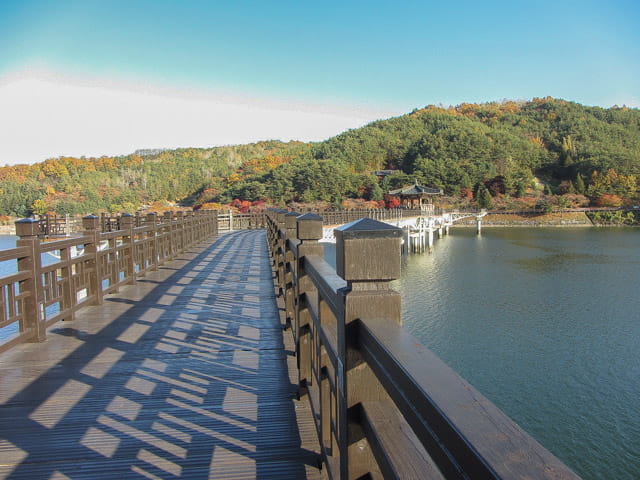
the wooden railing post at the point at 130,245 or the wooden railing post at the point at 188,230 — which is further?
the wooden railing post at the point at 188,230

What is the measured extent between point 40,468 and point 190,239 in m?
10.3

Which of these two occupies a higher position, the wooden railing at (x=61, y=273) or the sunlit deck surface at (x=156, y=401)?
the wooden railing at (x=61, y=273)

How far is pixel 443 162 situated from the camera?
74625mm

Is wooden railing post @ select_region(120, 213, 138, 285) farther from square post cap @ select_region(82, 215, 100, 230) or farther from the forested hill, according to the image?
the forested hill

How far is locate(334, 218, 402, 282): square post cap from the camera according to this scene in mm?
1143

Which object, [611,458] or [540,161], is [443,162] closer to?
[540,161]

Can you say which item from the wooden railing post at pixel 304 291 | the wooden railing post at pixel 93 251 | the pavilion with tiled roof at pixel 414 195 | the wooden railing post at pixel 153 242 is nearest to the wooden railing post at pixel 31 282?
the wooden railing post at pixel 93 251

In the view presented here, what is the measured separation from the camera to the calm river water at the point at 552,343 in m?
7.45

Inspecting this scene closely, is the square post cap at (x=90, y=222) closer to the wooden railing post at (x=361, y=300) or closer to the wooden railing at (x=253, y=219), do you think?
the wooden railing post at (x=361, y=300)

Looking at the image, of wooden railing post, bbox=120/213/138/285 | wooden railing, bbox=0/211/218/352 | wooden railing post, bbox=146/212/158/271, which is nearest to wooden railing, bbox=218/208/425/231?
wooden railing post, bbox=146/212/158/271

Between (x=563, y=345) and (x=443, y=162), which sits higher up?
(x=443, y=162)

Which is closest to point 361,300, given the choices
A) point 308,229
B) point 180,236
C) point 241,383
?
point 308,229

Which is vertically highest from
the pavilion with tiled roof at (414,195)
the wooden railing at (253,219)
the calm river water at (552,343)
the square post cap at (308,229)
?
the pavilion with tiled roof at (414,195)

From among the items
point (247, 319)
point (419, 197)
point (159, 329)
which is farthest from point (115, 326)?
point (419, 197)
